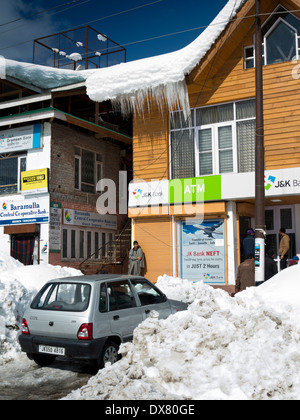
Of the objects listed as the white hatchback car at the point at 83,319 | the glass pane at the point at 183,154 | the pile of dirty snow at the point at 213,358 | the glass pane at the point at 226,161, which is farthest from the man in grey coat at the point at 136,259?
the pile of dirty snow at the point at 213,358

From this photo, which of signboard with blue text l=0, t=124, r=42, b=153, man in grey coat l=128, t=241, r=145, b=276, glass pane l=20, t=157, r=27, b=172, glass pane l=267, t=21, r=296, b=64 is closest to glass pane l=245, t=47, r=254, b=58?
glass pane l=267, t=21, r=296, b=64

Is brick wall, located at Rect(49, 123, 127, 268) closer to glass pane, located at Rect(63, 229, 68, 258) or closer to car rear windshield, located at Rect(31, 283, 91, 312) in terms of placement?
glass pane, located at Rect(63, 229, 68, 258)

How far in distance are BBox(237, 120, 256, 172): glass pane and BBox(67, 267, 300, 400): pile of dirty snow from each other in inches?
359

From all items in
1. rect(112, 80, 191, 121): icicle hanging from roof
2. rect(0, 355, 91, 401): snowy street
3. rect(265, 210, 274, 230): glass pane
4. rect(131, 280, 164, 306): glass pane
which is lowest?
rect(0, 355, 91, 401): snowy street

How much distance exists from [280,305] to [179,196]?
966cm

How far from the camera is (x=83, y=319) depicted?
6.77 m

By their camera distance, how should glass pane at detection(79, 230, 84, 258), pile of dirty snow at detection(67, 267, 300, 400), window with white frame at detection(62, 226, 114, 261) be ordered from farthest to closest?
glass pane at detection(79, 230, 84, 258) → window with white frame at detection(62, 226, 114, 261) → pile of dirty snow at detection(67, 267, 300, 400)

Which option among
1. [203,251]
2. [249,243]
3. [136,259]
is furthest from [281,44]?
[136,259]

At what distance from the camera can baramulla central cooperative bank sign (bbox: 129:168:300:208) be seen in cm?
1417

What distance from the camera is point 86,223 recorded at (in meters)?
20.2

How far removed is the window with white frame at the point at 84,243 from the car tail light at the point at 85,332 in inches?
491

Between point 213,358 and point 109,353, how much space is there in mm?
2181

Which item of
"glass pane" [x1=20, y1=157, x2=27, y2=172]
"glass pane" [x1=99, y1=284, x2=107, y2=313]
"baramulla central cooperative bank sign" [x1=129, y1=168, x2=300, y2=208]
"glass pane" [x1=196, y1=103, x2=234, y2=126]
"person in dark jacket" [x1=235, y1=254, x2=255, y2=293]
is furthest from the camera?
"glass pane" [x1=20, y1=157, x2=27, y2=172]
